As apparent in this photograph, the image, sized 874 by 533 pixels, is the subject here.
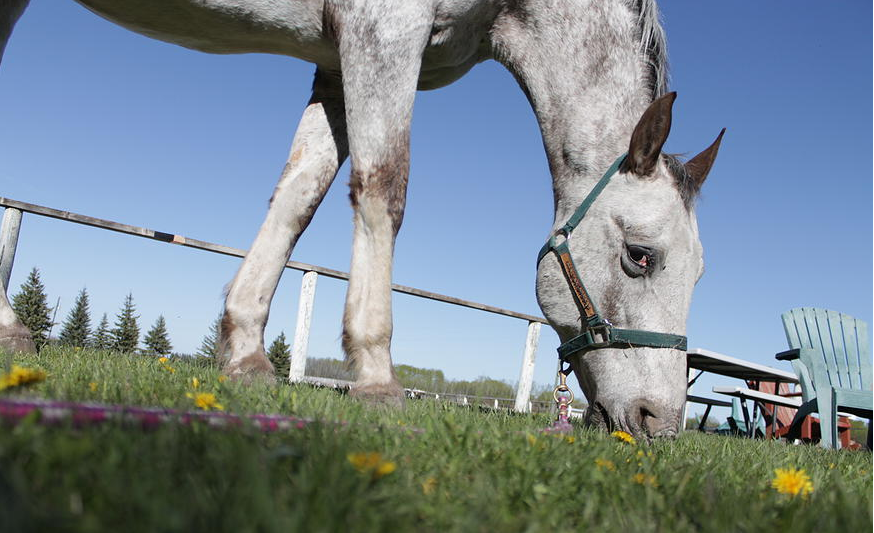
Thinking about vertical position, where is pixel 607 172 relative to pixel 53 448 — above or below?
above

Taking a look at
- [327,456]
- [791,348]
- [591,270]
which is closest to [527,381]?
[791,348]

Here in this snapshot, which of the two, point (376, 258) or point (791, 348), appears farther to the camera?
point (791, 348)

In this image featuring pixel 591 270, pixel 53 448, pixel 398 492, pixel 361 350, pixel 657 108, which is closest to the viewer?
pixel 53 448

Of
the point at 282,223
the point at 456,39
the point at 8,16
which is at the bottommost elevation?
the point at 282,223

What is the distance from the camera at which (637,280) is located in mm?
3029

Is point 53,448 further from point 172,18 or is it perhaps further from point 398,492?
point 172,18

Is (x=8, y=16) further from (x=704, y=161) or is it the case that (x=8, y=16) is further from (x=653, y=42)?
(x=704, y=161)

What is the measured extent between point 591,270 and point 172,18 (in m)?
2.46

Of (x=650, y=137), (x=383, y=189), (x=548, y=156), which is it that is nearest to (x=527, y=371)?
(x=548, y=156)

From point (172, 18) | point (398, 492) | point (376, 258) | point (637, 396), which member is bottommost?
point (398, 492)

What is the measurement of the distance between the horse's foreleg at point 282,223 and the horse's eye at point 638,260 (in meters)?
1.61

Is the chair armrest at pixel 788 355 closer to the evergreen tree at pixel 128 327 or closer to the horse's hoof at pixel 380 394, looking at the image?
the horse's hoof at pixel 380 394

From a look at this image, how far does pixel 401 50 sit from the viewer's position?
2.72 metres

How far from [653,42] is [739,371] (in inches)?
222
